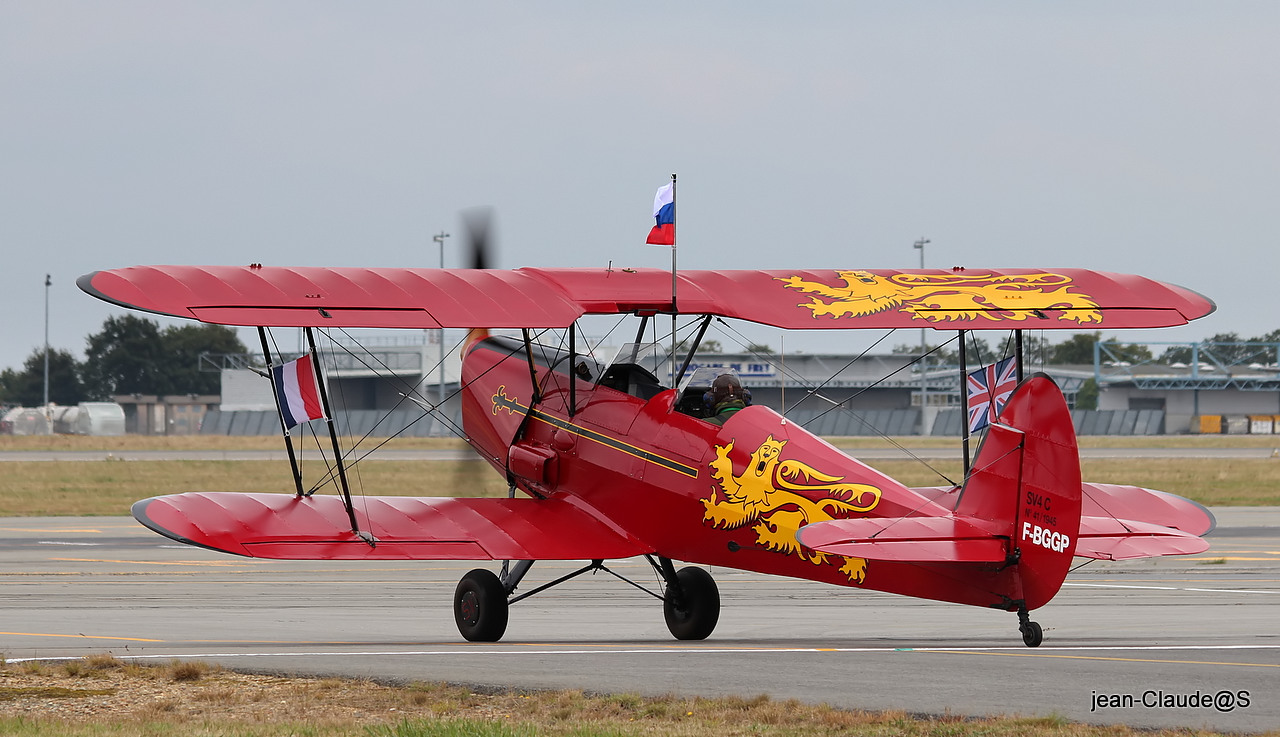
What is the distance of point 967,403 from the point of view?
13906 millimetres

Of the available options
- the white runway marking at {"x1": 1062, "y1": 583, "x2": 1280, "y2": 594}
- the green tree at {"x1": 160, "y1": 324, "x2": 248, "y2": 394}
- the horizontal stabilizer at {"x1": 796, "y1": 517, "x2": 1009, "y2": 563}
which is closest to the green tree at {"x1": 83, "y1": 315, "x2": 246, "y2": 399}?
the green tree at {"x1": 160, "y1": 324, "x2": 248, "y2": 394}

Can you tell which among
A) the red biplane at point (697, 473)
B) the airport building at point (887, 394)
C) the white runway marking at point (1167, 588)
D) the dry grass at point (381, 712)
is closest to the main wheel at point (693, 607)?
the red biplane at point (697, 473)

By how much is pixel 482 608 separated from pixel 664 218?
3.83 m

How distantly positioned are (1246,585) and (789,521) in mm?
7956

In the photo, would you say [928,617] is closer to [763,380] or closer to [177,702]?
[177,702]

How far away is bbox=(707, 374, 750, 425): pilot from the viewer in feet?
38.6

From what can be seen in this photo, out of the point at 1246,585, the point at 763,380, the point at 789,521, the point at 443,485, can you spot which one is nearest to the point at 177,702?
the point at 789,521

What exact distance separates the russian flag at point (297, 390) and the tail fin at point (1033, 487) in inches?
189

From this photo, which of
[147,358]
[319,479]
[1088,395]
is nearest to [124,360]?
[147,358]

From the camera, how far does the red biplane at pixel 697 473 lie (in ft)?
32.8

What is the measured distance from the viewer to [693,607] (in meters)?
12.4

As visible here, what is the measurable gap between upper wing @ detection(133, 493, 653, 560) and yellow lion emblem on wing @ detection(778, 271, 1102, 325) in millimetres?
2538

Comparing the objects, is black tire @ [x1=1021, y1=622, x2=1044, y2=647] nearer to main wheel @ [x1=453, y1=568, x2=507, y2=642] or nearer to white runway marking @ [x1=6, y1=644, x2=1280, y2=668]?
white runway marking @ [x1=6, y1=644, x2=1280, y2=668]

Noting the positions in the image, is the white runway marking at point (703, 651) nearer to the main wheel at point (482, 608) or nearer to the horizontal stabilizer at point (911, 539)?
the main wheel at point (482, 608)
